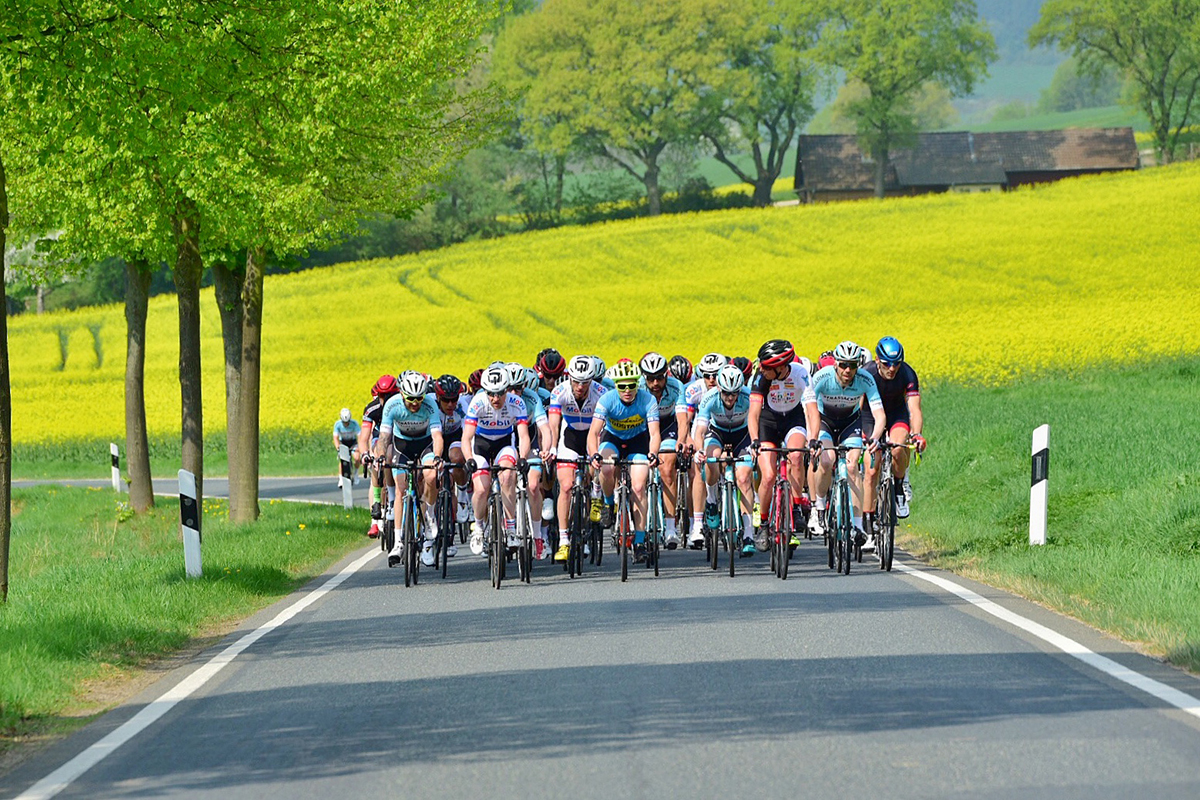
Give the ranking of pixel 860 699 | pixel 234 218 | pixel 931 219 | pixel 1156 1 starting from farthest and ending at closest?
pixel 1156 1
pixel 931 219
pixel 234 218
pixel 860 699

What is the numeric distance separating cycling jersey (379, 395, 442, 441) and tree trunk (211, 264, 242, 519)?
702 cm

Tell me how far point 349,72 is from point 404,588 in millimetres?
6782

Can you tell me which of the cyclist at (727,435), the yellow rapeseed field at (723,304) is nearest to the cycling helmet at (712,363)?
the cyclist at (727,435)

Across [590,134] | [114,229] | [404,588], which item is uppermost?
[590,134]

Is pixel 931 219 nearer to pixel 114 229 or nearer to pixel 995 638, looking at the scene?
pixel 114 229

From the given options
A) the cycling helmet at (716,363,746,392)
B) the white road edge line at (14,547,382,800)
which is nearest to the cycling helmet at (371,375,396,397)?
the cycling helmet at (716,363,746,392)

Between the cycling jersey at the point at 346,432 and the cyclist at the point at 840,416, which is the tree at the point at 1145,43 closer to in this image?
the cycling jersey at the point at 346,432

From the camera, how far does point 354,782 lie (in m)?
6.32

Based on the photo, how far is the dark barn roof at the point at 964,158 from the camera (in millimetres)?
98188

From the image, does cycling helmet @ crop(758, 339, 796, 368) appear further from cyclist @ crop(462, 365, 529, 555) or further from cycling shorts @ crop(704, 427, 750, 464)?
cyclist @ crop(462, 365, 529, 555)

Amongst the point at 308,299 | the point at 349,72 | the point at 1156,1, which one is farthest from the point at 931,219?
the point at 349,72

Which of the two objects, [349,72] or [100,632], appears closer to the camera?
[100,632]

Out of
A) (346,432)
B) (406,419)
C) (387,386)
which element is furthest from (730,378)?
(346,432)

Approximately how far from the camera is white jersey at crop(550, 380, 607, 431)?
14859 millimetres
